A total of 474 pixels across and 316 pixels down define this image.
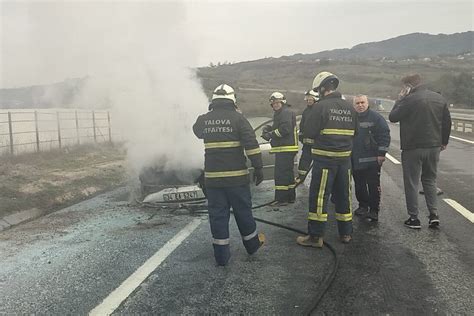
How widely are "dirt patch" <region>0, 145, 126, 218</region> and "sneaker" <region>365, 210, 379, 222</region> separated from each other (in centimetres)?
513

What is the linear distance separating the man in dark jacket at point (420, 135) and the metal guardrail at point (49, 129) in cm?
1141

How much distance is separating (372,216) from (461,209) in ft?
5.13

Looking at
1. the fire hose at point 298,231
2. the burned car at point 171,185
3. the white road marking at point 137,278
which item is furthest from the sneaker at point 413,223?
the burned car at point 171,185

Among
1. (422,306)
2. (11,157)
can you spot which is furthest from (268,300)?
(11,157)

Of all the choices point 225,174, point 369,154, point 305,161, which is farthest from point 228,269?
point 305,161

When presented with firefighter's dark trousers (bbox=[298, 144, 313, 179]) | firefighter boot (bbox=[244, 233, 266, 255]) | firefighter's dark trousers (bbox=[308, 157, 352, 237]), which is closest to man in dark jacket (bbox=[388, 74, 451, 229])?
firefighter's dark trousers (bbox=[308, 157, 352, 237])

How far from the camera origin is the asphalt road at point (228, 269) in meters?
3.50

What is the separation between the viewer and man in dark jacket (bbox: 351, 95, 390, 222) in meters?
6.11

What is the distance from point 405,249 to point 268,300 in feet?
6.55

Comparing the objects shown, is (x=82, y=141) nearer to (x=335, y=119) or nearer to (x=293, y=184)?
(x=293, y=184)

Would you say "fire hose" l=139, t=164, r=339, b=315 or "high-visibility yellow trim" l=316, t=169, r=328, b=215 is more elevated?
"high-visibility yellow trim" l=316, t=169, r=328, b=215

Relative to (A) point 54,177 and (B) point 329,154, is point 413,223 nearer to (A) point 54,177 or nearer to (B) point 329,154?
(B) point 329,154

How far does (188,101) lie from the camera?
26.6 ft

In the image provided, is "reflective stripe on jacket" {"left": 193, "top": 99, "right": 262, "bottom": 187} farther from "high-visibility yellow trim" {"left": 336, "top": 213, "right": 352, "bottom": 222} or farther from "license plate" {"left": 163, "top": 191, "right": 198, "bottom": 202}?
"license plate" {"left": 163, "top": 191, "right": 198, "bottom": 202}
